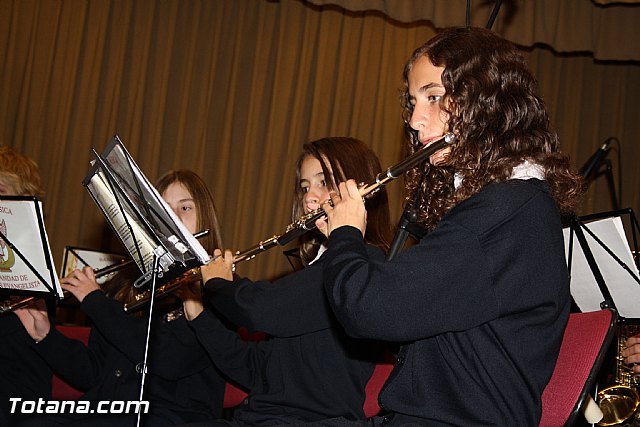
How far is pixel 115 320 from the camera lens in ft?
8.04

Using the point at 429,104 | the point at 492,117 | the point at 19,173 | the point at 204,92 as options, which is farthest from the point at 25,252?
the point at 204,92

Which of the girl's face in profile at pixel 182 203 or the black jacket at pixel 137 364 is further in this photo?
the girl's face in profile at pixel 182 203

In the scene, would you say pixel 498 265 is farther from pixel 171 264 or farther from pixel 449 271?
pixel 171 264

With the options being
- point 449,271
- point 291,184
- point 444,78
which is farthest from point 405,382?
point 291,184

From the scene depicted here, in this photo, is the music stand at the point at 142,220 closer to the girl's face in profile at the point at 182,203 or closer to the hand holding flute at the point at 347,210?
the hand holding flute at the point at 347,210

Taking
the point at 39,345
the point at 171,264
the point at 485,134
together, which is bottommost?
the point at 39,345

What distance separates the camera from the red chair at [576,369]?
152cm

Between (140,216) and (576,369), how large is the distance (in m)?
0.96

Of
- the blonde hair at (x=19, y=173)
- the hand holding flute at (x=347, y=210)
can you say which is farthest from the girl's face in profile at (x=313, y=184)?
the blonde hair at (x=19, y=173)

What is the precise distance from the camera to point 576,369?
1560 millimetres

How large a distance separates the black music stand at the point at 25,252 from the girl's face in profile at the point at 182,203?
2.17 feet

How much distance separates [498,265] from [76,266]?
7.81 ft

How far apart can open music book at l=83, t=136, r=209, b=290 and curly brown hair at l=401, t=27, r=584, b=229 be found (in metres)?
0.58

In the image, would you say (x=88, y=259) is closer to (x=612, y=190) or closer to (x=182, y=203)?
(x=182, y=203)
